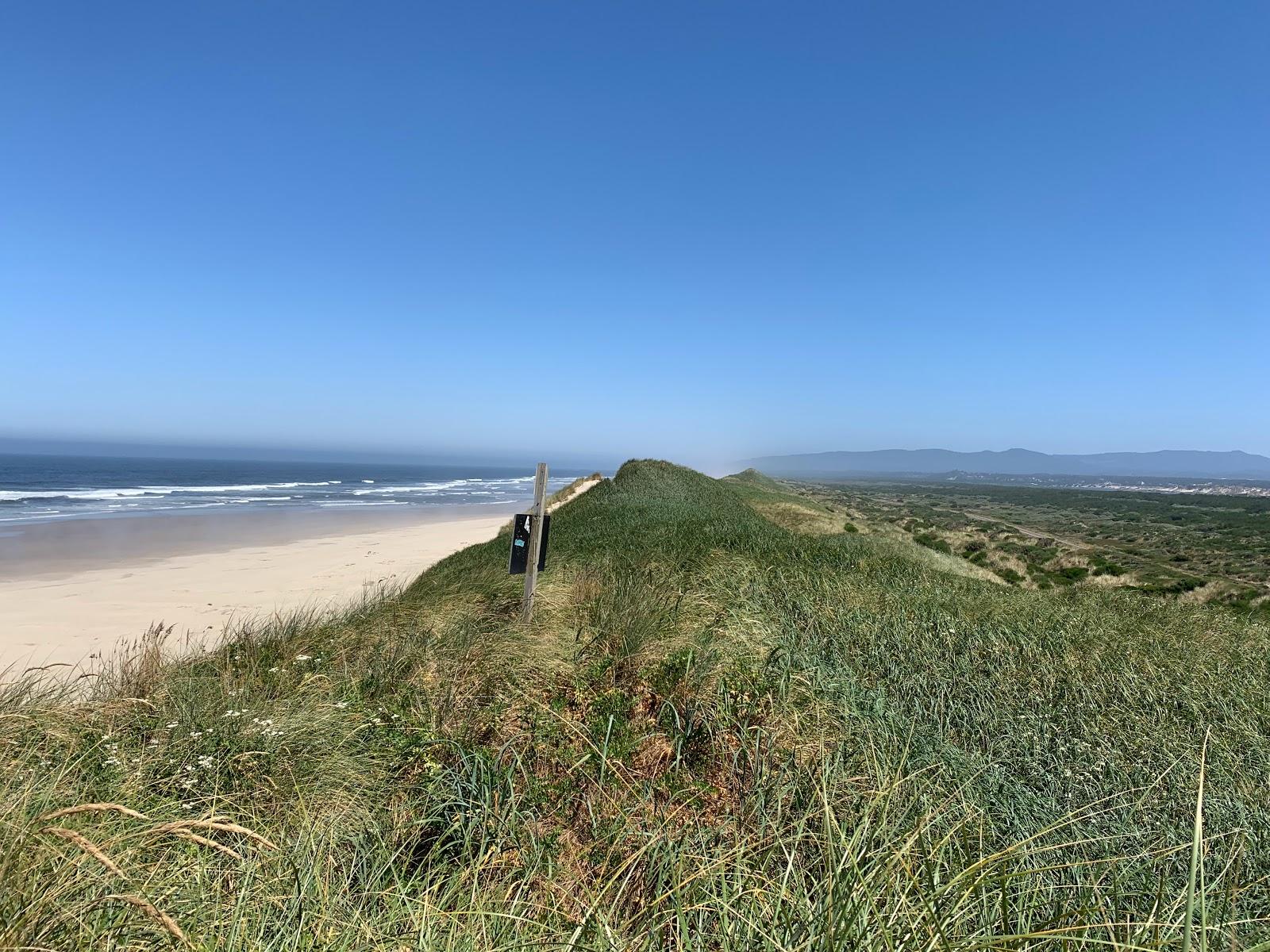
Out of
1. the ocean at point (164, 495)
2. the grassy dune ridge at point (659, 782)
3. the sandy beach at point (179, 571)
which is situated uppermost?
the grassy dune ridge at point (659, 782)

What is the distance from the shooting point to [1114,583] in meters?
15.6

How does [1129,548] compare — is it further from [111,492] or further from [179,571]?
[111,492]

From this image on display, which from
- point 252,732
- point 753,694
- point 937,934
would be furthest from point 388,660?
point 937,934

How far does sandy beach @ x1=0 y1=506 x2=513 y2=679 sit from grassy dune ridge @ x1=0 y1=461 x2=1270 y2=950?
9.39ft

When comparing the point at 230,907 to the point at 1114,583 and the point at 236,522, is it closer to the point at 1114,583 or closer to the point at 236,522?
the point at 1114,583

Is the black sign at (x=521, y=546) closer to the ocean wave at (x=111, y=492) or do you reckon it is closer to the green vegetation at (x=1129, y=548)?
the green vegetation at (x=1129, y=548)

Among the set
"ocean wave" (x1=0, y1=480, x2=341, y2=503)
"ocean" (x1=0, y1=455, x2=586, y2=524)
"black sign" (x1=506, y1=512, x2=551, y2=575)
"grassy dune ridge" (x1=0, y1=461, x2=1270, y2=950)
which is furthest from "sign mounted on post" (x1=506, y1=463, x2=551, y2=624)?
"ocean wave" (x1=0, y1=480, x2=341, y2=503)

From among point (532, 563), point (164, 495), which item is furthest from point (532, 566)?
point (164, 495)

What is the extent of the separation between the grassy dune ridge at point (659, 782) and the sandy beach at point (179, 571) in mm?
2864

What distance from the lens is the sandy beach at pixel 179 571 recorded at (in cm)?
1204

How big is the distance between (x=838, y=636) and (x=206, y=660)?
6.00m

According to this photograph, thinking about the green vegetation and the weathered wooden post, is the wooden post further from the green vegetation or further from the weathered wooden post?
the green vegetation

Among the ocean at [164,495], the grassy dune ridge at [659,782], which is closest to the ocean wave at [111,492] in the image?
the ocean at [164,495]

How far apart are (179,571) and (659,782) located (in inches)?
827
